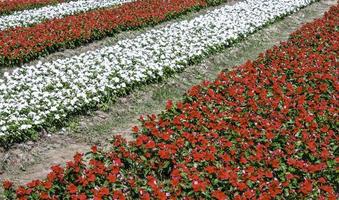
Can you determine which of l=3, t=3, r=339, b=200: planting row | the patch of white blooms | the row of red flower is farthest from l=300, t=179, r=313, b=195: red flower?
the row of red flower

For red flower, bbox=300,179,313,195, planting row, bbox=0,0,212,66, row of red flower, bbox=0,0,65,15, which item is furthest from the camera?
row of red flower, bbox=0,0,65,15

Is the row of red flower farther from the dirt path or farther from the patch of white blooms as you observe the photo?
the patch of white blooms

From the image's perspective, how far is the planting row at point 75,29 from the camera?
→ 528 inches

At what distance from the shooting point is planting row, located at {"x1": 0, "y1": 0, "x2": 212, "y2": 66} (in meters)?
13.4

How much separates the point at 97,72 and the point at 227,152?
18.4 ft

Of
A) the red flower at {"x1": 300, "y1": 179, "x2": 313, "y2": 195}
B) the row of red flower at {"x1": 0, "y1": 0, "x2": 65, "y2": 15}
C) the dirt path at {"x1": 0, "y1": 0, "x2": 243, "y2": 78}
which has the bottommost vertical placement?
the dirt path at {"x1": 0, "y1": 0, "x2": 243, "y2": 78}

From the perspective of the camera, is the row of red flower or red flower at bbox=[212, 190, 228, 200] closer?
red flower at bbox=[212, 190, 228, 200]

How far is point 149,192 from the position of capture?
588 cm

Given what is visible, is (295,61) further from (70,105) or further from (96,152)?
(96,152)

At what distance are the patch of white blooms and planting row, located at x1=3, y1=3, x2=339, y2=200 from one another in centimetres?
231

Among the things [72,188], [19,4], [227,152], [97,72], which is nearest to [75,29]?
[97,72]

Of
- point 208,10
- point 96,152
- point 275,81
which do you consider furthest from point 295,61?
point 208,10

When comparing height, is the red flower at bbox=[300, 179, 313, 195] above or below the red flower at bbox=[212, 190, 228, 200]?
below

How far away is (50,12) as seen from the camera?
19609mm
